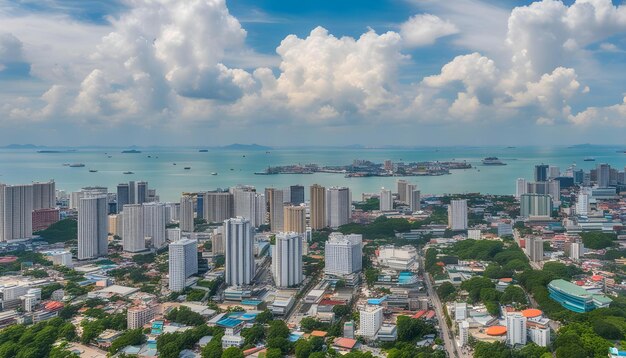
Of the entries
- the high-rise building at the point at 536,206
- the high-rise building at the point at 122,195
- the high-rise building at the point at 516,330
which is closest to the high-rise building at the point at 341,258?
the high-rise building at the point at 516,330

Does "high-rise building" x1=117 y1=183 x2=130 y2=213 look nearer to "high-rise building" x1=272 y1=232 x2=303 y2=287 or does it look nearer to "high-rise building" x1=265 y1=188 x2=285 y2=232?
"high-rise building" x1=265 y1=188 x2=285 y2=232

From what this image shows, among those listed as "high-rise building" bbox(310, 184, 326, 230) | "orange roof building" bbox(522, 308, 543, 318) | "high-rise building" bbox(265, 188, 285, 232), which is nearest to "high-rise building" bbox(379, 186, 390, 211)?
"high-rise building" bbox(310, 184, 326, 230)

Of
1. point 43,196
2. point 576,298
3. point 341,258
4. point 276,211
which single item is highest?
point 43,196

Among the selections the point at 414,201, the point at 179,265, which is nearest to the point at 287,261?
the point at 179,265

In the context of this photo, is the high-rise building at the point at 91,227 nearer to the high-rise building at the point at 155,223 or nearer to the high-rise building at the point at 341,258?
the high-rise building at the point at 155,223

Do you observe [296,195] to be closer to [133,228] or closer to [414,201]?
[414,201]
